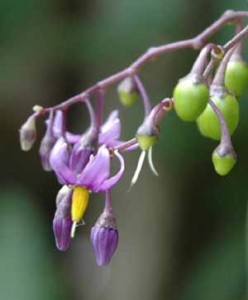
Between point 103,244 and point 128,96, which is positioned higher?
point 128,96

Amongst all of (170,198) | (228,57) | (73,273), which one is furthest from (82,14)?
(228,57)

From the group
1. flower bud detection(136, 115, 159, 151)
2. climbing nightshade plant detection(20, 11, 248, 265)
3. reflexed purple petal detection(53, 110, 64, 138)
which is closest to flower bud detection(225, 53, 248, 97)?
climbing nightshade plant detection(20, 11, 248, 265)

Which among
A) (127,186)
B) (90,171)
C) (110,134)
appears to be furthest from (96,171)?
(127,186)

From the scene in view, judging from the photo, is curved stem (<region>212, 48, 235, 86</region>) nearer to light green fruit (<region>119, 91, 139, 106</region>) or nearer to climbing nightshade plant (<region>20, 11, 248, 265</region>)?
climbing nightshade plant (<region>20, 11, 248, 265</region>)

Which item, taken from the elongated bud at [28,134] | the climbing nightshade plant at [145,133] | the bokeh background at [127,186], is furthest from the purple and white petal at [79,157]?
the bokeh background at [127,186]

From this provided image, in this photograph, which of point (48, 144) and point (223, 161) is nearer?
point (223, 161)

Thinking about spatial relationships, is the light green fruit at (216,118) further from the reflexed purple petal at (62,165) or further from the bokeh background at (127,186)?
the bokeh background at (127,186)

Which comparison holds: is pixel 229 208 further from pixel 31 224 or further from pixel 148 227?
pixel 31 224

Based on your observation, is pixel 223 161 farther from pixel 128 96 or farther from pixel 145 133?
pixel 128 96
